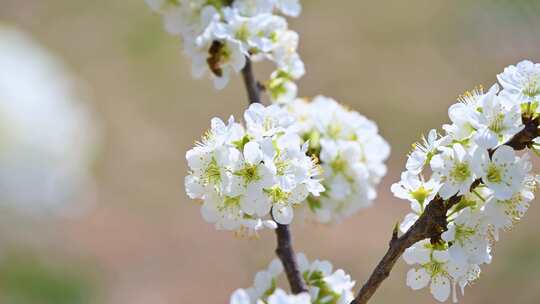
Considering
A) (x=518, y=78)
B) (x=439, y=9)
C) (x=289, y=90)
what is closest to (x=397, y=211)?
(x=439, y=9)

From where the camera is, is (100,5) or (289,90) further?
(100,5)

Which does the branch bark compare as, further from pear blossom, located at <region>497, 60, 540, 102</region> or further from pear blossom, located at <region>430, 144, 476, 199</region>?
pear blossom, located at <region>497, 60, 540, 102</region>

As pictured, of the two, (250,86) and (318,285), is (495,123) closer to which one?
(318,285)

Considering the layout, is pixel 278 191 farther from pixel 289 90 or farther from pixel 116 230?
pixel 116 230

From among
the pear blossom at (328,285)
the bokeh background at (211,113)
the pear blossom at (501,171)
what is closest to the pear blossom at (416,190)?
the pear blossom at (501,171)

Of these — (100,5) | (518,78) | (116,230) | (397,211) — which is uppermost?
(100,5)

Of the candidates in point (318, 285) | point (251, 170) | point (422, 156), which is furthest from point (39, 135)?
point (422, 156)

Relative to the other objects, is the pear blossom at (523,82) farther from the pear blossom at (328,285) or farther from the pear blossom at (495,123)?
the pear blossom at (328,285)
